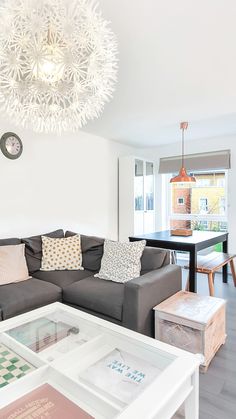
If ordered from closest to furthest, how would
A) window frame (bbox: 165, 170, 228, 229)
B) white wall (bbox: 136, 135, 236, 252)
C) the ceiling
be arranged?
the ceiling < white wall (bbox: 136, 135, 236, 252) < window frame (bbox: 165, 170, 228, 229)

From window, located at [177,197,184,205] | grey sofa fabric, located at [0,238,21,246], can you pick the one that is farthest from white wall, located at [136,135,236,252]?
grey sofa fabric, located at [0,238,21,246]

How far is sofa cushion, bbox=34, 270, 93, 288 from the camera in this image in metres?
2.58

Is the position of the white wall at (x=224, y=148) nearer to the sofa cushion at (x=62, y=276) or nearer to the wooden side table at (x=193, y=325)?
the wooden side table at (x=193, y=325)

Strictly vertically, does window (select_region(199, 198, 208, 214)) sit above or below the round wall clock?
below

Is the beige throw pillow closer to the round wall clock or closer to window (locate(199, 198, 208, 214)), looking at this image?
the round wall clock

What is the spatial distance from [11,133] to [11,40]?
82.0 inches

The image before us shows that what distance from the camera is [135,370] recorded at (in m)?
1.25

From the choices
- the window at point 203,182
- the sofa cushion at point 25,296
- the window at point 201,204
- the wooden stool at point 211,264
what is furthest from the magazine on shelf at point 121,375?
the window at point 203,182

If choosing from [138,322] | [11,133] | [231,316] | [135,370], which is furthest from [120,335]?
[11,133]

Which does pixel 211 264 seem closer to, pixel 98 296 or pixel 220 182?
pixel 98 296

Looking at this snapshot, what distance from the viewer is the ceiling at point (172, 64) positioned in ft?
5.26

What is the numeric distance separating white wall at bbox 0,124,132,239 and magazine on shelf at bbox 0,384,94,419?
7.50 ft

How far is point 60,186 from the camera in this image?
148 inches

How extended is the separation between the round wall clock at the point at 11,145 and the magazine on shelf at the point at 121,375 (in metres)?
2.51
